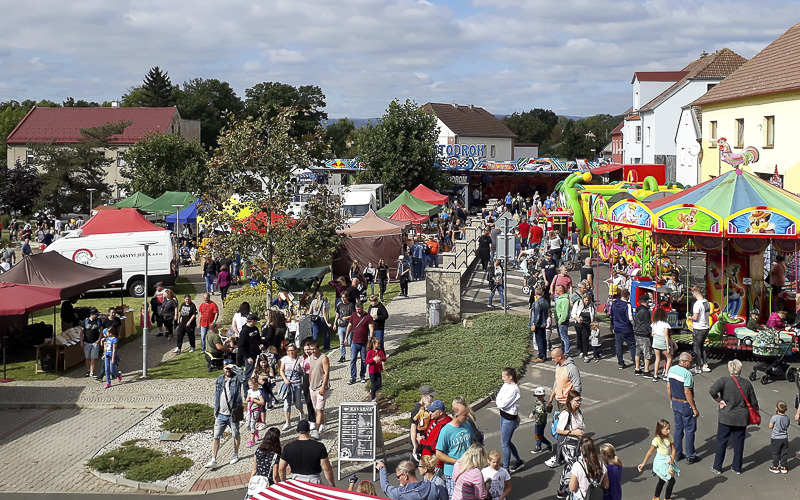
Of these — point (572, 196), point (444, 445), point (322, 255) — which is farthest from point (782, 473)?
point (572, 196)

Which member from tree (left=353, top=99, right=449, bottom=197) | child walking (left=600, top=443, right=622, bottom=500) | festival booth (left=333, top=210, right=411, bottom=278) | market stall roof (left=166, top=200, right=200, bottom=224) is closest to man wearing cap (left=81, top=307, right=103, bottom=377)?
festival booth (left=333, top=210, right=411, bottom=278)

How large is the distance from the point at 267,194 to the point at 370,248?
810cm

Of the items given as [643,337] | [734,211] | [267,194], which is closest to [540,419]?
[643,337]

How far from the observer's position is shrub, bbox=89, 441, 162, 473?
36.8 feet

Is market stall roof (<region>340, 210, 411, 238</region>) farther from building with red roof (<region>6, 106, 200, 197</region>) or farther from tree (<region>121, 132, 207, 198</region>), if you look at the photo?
building with red roof (<region>6, 106, 200, 197</region>)

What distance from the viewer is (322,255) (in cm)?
1884

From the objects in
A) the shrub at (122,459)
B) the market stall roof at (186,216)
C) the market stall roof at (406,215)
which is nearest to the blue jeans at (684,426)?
the shrub at (122,459)

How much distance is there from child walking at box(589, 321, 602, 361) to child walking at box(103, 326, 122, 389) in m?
9.27

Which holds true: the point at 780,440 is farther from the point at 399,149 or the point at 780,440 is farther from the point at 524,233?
the point at 399,149

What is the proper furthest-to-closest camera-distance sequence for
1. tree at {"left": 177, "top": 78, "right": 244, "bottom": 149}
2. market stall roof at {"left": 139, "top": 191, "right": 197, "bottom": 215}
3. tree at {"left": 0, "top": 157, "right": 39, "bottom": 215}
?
tree at {"left": 177, "top": 78, "right": 244, "bottom": 149}, tree at {"left": 0, "top": 157, "right": 39, "bottom": 215}, market stall roof at {"left": 139, "top": 191, "right": 197, "bottom": 215}

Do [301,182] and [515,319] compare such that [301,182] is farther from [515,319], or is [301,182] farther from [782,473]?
[782,473]

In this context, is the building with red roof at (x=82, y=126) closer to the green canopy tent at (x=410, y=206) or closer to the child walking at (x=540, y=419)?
the green canopy tent at (x=410, y=206)

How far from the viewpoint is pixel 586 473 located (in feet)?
26.2

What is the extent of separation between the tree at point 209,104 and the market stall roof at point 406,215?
58600 mm
